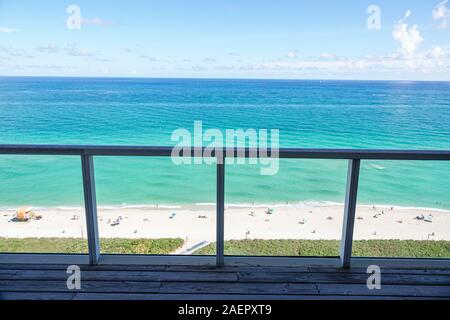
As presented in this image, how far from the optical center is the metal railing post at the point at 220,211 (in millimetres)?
2234

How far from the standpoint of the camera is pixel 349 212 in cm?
229

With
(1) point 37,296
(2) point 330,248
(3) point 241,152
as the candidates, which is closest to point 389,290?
(2) point 330,248

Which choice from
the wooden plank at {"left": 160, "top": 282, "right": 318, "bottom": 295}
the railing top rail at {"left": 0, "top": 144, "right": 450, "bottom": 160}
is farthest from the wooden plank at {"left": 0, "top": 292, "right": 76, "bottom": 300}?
the railing top rail at {"left": 0, "top": 144, "right": 450, "bottom": 160}

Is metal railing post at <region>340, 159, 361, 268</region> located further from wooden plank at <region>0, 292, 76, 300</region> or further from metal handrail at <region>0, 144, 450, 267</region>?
wooden plank at <region>0, 292, 76, 300</region>

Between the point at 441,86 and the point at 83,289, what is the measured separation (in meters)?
43.7

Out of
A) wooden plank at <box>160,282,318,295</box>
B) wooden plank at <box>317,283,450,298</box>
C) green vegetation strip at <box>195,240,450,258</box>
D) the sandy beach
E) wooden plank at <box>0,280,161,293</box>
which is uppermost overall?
the sandy beach

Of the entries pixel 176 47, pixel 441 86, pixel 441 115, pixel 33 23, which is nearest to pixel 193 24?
pixel 176 47

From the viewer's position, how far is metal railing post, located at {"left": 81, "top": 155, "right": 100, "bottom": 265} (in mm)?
2230

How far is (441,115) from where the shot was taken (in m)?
25.7

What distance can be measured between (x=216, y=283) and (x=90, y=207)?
984 mm

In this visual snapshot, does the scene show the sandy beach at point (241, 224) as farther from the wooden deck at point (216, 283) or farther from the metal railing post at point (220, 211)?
the wooden deck at point (216, 283)

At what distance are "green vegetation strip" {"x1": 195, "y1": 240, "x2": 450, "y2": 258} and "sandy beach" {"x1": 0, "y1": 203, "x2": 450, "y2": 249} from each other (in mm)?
37
